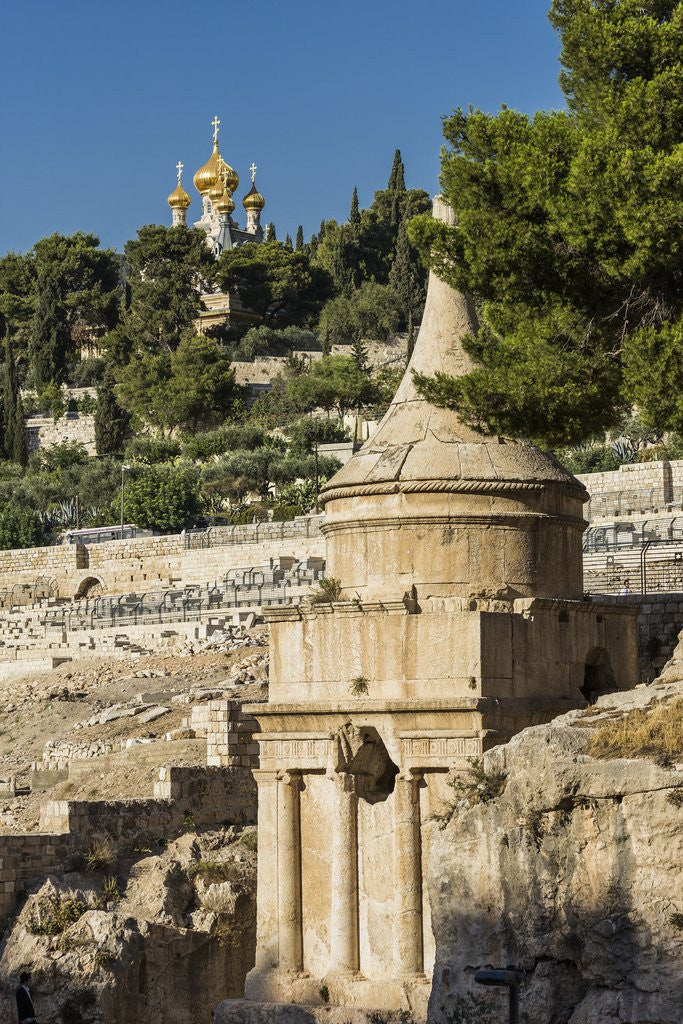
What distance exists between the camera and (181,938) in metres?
20.3

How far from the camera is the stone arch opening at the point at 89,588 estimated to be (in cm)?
5488

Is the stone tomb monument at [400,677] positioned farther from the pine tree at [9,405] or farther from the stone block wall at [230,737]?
the pine tree at [9,405]

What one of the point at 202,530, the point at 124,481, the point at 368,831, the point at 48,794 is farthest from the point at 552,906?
the point at 124,481

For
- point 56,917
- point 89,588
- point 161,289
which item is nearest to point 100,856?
point 56,917

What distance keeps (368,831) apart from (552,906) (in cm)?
512

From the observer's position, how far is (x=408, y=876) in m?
16.7

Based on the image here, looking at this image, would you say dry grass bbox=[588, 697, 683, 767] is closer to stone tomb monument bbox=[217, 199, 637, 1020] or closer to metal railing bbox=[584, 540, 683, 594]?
stone tomb monument bbox=[217, 199, 637, 1020]

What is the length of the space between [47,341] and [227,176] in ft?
74.7

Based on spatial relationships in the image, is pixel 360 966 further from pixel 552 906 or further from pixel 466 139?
pixel 466 139

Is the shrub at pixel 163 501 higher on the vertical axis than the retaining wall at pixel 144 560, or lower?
higher

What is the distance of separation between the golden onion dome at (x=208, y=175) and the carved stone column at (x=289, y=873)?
91477 millimetres

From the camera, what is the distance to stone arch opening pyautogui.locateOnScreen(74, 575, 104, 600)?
54875 mm

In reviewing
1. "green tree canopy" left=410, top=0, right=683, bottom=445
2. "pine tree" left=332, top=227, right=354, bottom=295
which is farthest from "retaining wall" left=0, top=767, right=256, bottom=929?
"pine tree" left=332, top=227, right=354, bottom=295

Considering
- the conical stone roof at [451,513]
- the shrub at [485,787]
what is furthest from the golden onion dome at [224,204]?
the shrub at [485,787]
